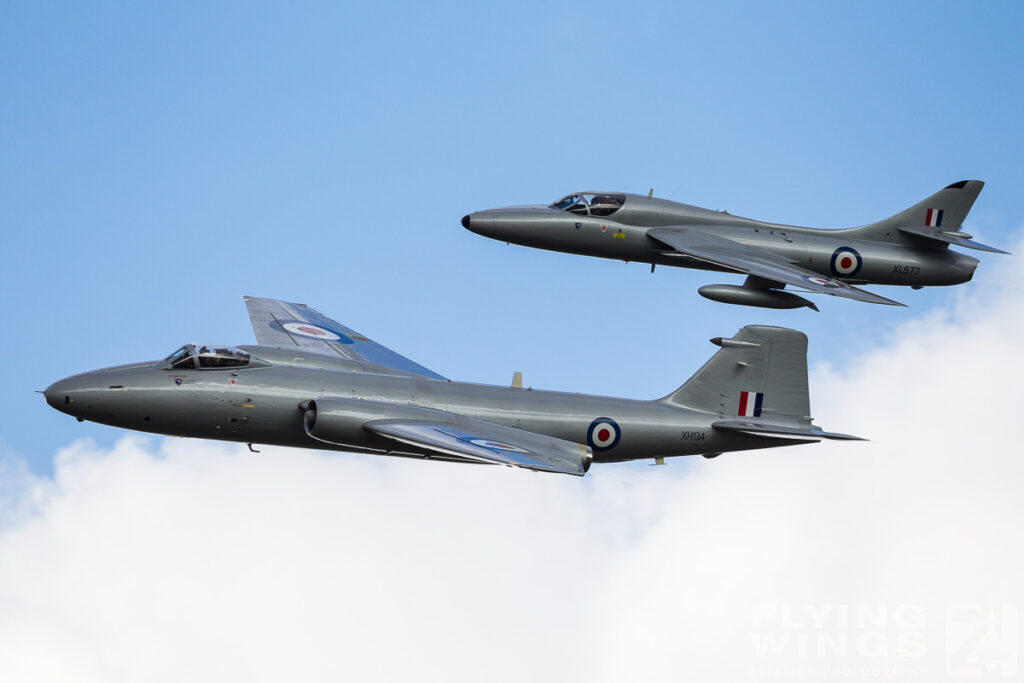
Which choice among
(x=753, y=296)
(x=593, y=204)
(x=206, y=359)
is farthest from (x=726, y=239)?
(x=206, y=359)

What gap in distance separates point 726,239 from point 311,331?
42.7 feet

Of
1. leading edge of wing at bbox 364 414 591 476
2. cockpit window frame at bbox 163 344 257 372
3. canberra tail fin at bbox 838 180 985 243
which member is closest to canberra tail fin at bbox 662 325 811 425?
leading edge of wing at bbox 364 414 591 476

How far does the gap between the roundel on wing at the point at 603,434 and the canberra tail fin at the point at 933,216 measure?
13.1 m

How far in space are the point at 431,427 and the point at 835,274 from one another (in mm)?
16517

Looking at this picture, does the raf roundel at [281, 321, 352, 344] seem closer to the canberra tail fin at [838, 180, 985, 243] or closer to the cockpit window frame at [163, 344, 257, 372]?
the cockpit window frame at [163, 344, 257, 372]

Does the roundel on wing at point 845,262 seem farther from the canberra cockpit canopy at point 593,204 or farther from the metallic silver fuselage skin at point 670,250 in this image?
the canberra cockpit canopy at point 593,204

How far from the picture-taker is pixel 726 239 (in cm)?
4719

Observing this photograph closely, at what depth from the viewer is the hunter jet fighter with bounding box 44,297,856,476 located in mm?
36812

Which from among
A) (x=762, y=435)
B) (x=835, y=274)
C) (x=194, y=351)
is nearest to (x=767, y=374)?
(x=762, y=435)

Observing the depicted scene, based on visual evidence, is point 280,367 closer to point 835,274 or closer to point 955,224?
point 835,274

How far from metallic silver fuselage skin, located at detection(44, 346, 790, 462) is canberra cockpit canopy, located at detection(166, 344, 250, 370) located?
0.60 ft

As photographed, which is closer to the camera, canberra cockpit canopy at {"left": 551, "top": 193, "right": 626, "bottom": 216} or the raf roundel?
the raf roundel

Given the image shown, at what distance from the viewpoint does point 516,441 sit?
122 feet

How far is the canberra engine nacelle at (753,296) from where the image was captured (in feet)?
146
